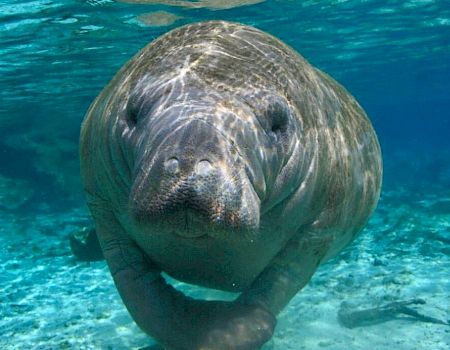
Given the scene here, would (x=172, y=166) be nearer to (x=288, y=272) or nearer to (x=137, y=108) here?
(x=137, y=108)

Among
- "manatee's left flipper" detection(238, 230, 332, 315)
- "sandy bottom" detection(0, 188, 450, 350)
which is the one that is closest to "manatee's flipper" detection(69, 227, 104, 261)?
"sandy bottom" detection(0, 188, 450, 350)

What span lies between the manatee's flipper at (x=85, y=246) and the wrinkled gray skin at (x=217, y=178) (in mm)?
8057

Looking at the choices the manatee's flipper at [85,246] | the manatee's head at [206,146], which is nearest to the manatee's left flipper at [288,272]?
the manatee's head at [206,146]

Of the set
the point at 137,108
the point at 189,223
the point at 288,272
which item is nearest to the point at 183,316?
the point at 288,272

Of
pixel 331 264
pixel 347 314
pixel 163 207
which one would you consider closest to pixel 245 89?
pixel 163 207

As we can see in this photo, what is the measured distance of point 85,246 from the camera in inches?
474

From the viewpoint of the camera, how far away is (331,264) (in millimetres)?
10945

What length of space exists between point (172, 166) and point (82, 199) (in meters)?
18.7

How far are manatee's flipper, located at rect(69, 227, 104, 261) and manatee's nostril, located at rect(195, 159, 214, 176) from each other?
33.1 ft

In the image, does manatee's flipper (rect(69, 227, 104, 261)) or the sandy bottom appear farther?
manatee's flipper (rect(69, 227, 104, 261))

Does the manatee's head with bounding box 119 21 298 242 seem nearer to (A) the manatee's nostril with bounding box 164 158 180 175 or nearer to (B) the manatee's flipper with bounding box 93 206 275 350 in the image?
(A) the manatee's nostril with bounding box 164 158 180 175

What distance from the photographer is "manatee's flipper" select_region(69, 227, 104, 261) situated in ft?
39.2

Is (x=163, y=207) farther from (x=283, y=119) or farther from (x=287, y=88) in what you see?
(x=287, y=88)

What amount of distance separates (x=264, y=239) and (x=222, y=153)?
1292 millimetres
